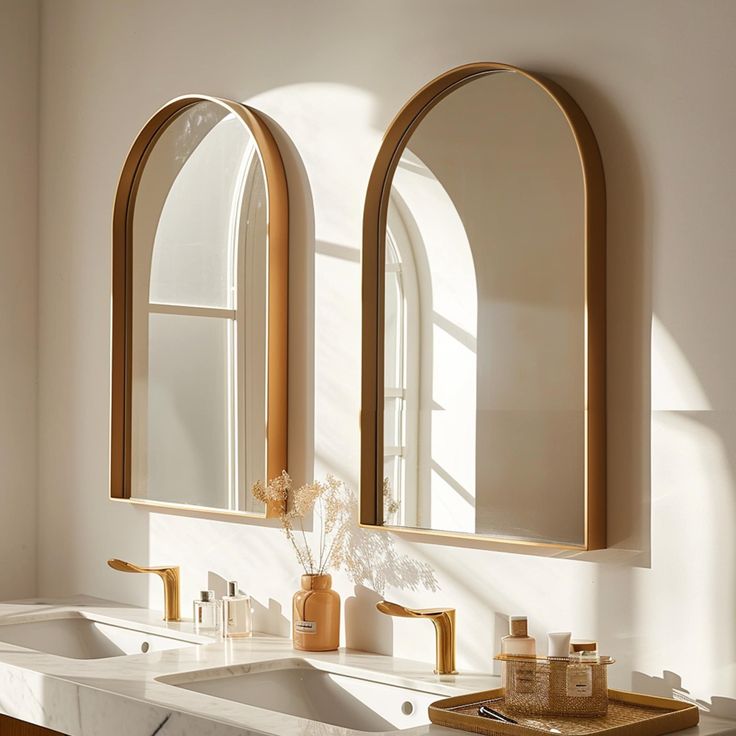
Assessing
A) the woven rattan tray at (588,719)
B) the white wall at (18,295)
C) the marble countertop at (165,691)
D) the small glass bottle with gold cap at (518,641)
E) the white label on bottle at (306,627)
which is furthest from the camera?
the white wall at (18,295)

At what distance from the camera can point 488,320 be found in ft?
6.35

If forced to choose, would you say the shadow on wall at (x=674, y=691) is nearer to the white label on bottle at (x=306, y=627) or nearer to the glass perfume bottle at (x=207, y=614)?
the white label on bottle at (x=306, y=627)

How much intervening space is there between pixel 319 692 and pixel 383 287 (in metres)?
0.73

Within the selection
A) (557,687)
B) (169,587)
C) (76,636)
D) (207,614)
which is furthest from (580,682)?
(76,636)

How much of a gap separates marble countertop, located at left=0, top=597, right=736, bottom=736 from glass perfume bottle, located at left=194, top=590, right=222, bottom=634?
45 millimetres

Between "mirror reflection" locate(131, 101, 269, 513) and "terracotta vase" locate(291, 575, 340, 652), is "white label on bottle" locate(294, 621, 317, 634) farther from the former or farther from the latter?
"mirror reflection" locate(131, 101, 269, 513)

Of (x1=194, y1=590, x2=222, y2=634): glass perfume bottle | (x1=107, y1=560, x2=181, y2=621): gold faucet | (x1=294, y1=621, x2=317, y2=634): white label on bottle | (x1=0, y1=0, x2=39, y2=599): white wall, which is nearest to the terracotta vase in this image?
(x1=294, y1=621, x2=317, y2=634): white label on bottle

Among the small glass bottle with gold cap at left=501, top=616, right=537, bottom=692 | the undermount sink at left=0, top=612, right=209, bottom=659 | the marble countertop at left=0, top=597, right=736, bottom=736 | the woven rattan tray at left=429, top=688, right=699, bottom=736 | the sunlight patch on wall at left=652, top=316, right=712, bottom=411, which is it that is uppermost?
the sunlight patch on wall at left=652, top=316, right=712, bottom=411

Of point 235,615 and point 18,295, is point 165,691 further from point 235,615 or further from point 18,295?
point 18,295

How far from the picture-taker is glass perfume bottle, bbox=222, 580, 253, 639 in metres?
2.26

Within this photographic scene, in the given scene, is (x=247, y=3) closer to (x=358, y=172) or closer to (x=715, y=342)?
(x=358, y=172)

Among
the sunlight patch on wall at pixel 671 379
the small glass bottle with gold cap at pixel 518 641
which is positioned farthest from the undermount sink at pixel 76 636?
the sunlight patch on wall at pixel 671 379

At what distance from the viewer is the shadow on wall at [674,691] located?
164cm

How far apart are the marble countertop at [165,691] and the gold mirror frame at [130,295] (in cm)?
33
